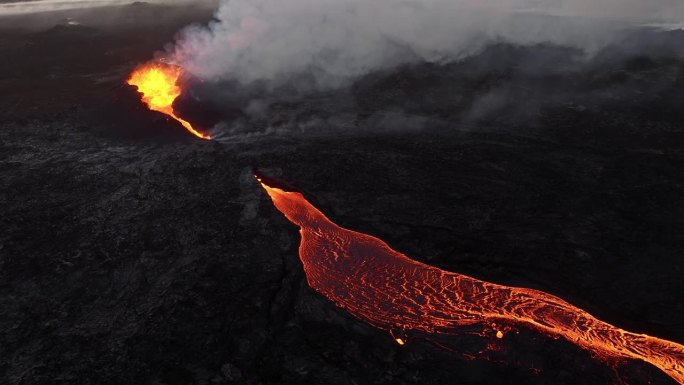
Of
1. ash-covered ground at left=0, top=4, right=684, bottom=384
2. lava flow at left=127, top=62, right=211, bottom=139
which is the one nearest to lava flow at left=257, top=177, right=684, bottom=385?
ash-covered ground at left=0, top=4, right=684, bottom=384

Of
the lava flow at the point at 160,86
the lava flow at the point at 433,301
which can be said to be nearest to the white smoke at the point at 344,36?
the lava flow at the point at 160,86

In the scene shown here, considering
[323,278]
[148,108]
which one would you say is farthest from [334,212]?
[148,108]

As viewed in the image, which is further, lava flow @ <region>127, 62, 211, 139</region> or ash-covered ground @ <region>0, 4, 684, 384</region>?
lava flow @ <region>127, 62, 211, 139</region>

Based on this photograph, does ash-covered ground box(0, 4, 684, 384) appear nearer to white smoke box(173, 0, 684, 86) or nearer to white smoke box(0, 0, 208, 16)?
white smoke box(173, 0, 684, 86)

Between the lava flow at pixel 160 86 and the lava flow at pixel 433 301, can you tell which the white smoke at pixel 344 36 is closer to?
the lava flow at pixel 160 86

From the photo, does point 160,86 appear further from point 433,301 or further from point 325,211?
point 433,301

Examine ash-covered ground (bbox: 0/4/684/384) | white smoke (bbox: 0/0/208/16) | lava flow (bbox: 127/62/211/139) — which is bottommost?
ash-covered ground (bbox: 0/4/684/384)

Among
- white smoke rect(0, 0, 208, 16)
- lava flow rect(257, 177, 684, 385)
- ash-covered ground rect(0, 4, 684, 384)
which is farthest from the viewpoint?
→ white smoke rect(0, 0, 208, 16)

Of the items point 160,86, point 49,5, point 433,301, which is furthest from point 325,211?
point 49,5
